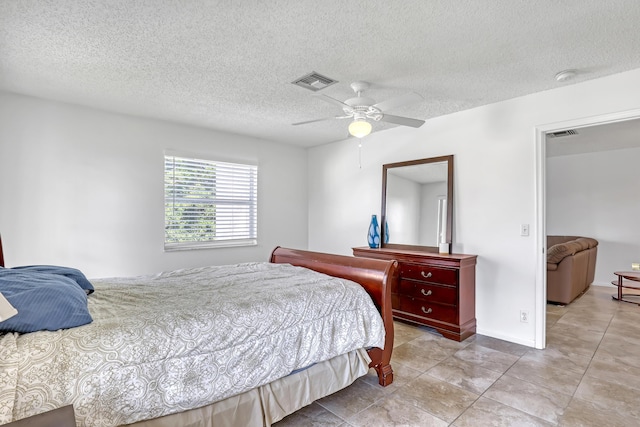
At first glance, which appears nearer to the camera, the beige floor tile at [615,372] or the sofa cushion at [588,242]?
the beige floor tile at [615,372]

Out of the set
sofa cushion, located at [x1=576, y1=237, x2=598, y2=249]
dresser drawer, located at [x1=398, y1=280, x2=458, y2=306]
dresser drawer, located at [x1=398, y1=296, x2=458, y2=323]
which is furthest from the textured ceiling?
sofa cushion, located at [x1=576, y1=237, x2=598, y2=249]

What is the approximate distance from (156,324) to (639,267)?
6837 mm

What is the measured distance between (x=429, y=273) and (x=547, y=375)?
128 cm

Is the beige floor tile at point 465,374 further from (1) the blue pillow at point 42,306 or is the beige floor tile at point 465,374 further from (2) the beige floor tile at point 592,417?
(1) the blue pillow at point 42,306

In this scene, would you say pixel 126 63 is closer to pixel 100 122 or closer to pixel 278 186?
pixel 100 122

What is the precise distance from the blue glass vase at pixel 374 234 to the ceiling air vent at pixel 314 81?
1.97m

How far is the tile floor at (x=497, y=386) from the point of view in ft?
6.73

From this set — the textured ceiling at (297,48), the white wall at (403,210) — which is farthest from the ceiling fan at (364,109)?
the white wall at (403,210)

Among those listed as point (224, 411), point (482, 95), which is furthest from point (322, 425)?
point (482, 95)

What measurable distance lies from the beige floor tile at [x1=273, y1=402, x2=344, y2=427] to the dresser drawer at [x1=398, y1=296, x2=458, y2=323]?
1769mm

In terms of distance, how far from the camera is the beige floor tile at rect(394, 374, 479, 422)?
2.13 meters

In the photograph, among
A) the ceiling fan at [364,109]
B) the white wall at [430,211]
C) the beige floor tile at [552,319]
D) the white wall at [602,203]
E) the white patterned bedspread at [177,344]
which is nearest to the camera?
the white patterned bedspread at [177,344]

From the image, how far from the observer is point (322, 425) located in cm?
200

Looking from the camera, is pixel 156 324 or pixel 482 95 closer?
pixel 156 324
